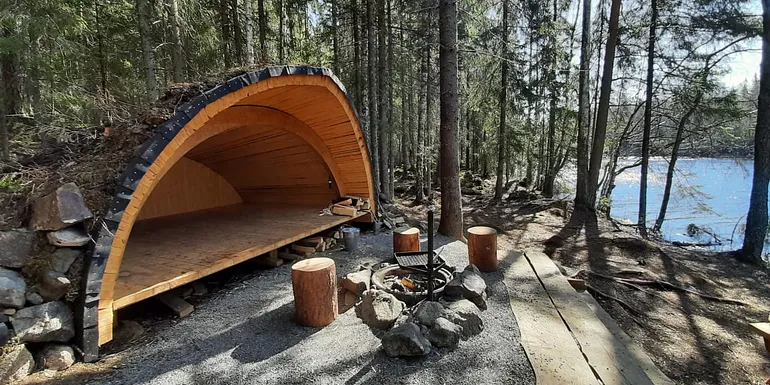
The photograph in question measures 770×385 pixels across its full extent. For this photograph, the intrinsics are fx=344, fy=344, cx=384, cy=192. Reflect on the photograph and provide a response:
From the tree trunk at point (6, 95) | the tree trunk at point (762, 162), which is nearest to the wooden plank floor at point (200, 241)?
the tree trunk at point (6, 95)

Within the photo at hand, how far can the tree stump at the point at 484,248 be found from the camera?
418 cm

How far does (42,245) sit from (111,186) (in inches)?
22.4

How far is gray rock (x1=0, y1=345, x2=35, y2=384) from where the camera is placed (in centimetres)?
203

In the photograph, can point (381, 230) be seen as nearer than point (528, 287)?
No

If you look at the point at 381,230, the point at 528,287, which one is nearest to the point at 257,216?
the point at 381,230

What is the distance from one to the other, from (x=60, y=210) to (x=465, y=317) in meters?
3.10

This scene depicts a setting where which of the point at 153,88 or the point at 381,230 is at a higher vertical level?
the point at 153,88

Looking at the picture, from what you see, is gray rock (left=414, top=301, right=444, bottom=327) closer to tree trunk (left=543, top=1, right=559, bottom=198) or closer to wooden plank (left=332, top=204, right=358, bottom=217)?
wooden plank (left=332, top=204, right=358, bottom=217)

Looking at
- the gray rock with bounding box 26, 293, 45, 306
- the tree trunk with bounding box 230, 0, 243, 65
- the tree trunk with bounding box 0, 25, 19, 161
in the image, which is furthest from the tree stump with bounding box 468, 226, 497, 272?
the tree trunk with bounding box 0, 25, 19, 161

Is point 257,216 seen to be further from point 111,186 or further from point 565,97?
point 565,97

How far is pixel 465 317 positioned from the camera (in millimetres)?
2795

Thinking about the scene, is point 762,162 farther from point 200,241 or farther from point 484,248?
point 200,241

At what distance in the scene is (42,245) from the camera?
243 centimetres

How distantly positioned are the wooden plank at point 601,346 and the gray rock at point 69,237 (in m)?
3.69
